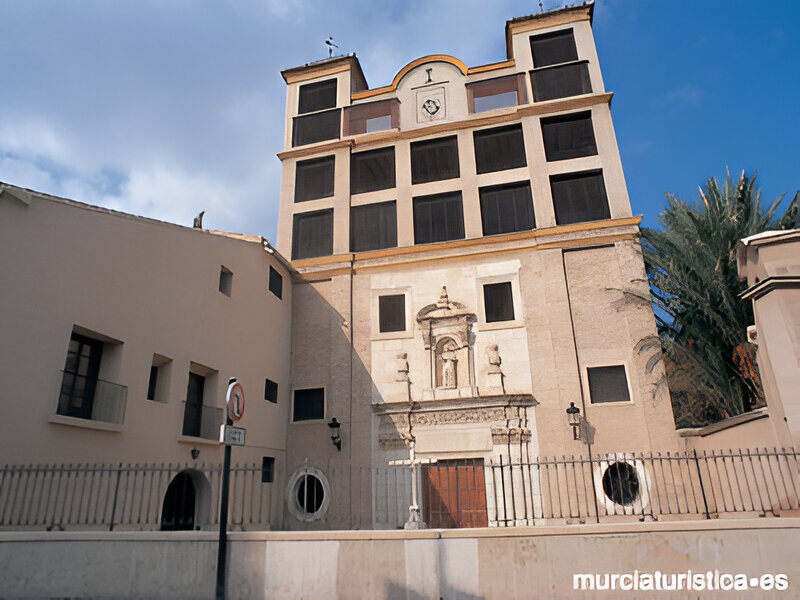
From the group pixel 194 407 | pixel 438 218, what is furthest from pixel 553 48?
pixel 194 407

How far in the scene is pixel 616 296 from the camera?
19.2 m

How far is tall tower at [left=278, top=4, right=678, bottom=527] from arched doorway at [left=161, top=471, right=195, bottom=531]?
153 inches

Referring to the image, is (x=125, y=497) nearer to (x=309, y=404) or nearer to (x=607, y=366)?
(x=309, y=404)

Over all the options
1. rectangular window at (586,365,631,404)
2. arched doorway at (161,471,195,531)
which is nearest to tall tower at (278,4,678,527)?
rectangular window at (586,365,631,404)

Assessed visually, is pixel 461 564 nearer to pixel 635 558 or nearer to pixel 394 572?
pixel 394 572

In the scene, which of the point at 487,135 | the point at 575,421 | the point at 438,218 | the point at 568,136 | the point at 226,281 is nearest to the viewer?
the point at 575,421

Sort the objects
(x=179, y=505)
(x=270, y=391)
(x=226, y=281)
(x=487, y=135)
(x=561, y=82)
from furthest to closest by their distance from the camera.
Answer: (x=487, y=135) → (x=561, y=82) → (x=270, y=391) → (x=226, y=281) → (x=179, y=505)

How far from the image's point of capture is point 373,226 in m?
23.0

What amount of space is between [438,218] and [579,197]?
5.46 m

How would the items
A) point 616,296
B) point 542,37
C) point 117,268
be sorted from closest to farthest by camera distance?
point 117,268, point 616,296, point 542,37

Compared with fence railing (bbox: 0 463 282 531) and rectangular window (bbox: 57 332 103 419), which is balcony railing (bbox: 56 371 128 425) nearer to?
rectangular window (bbox: 57 332 103 419)

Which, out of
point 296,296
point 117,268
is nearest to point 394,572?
point 117,268

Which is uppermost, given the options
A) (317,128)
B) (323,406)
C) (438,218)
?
(317,128)

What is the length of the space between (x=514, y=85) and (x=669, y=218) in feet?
28.5
